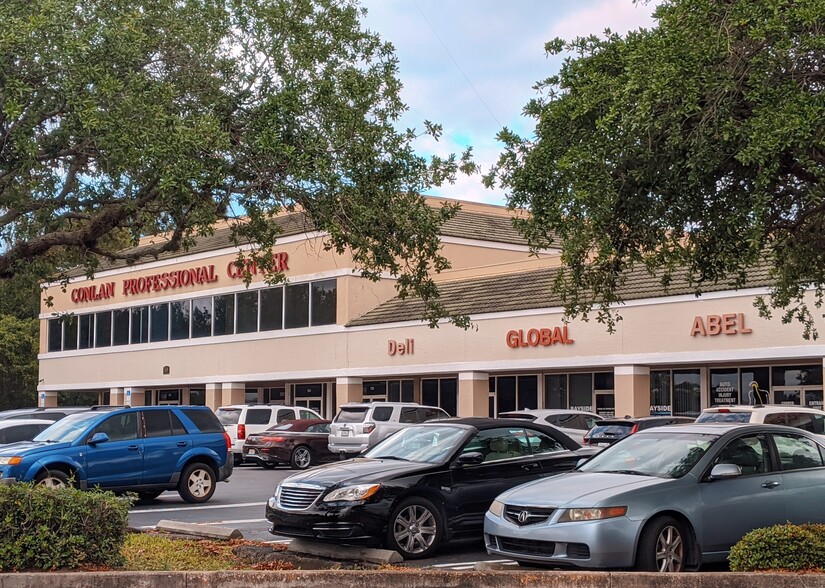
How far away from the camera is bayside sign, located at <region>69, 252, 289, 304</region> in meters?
46.2

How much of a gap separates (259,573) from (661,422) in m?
16.8

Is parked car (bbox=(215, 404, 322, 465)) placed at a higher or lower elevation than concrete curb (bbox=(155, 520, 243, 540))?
higher

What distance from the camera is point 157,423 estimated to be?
20.1 metres

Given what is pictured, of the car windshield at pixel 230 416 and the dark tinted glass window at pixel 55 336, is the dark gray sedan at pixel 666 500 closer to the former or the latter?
the car windshield at pixel 230 416

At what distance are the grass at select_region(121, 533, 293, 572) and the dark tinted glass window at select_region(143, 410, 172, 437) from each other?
6.06 m

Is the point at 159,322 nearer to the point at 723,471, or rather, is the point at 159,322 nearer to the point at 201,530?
the point at 201,530

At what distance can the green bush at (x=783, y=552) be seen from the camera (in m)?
9.67

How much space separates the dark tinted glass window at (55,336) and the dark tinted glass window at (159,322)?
24.8ft

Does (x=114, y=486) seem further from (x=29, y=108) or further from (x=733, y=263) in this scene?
(x=733, y=263)

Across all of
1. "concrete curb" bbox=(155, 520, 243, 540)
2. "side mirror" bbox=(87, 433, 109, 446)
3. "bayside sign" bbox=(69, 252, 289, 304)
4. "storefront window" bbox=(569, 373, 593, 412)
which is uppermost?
"bayside sign" bbox=(69, 252, 289, 304)

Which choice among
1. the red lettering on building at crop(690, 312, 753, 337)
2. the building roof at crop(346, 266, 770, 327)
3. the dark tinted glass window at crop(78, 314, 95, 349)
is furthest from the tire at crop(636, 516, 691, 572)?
the dark tinted glass window at crop(78, 314, 95, 349)

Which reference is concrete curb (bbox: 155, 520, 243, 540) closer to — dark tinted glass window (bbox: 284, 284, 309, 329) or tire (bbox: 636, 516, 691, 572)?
tire (bbox: 636, 516, 691, 572)

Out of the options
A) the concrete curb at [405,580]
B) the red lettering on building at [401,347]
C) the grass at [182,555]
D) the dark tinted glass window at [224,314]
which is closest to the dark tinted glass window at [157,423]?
the grass at [182,555]

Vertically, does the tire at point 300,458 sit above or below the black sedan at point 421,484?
below
